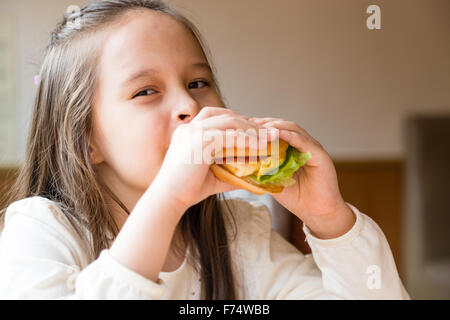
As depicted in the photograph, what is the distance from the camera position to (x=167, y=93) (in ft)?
1.77

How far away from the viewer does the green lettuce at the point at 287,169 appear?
511 mm

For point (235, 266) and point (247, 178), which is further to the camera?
point (235, 266)

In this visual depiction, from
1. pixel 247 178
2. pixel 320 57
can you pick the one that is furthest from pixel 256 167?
pixel 320 57

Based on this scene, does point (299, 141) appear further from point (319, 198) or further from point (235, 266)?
point (235, 266)

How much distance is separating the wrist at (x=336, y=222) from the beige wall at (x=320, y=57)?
0.91 feet

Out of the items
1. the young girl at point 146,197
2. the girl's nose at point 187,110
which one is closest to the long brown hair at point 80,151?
the young girl at point 146,197

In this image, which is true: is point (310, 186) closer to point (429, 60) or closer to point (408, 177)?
point (429, 60)

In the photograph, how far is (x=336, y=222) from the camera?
594mm

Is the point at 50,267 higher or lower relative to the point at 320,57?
lower

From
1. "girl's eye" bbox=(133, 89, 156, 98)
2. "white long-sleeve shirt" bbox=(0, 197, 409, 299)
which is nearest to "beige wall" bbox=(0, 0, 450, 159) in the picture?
"girl's eye" bbox=(133, 89, 156, 98)

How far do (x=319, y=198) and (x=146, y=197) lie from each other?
0.22m

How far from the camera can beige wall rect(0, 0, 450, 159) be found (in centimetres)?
73

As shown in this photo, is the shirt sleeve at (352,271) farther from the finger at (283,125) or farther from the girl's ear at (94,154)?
the girl's ear at (94,154)
